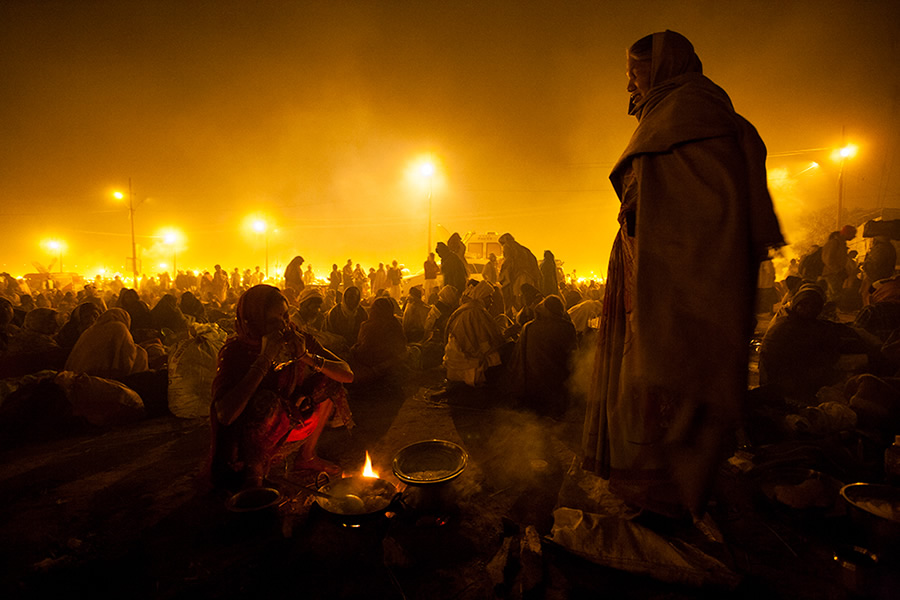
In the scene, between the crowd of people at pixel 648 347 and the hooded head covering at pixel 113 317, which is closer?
the crowd of people at pixel 648 347

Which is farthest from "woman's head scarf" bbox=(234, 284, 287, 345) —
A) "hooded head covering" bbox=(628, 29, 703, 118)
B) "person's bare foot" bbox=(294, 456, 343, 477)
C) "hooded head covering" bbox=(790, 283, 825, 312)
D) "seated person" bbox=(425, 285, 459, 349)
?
"hooded head covering" bbox=(790, 283, 825, 312)

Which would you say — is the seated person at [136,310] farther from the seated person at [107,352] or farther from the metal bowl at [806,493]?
the metal bowl at [806,493]

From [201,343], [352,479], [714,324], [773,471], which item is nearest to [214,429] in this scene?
[352,479]

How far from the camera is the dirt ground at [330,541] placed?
2.34m

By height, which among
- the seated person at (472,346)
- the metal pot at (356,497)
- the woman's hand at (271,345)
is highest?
the woman's hand at (271,345)

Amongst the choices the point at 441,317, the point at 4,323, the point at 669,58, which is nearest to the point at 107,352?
the point at 4,323

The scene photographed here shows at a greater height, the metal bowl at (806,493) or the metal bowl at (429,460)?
the metal bowl at (429,460)

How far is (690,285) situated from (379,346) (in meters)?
5.56

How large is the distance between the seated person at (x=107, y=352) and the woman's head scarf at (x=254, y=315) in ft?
11.9

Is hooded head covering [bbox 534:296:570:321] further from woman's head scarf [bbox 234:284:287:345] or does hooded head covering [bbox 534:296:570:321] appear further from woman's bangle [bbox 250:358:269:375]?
woman's bangle [bbox 250:358:269:375]

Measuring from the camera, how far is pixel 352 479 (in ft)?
10.4

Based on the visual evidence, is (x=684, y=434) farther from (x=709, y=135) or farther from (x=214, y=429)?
(x=214, y=429)

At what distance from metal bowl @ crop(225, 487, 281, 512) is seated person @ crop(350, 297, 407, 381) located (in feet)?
12.2

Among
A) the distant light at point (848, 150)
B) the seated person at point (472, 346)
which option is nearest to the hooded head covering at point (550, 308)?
the seated person at point (472, 346)
